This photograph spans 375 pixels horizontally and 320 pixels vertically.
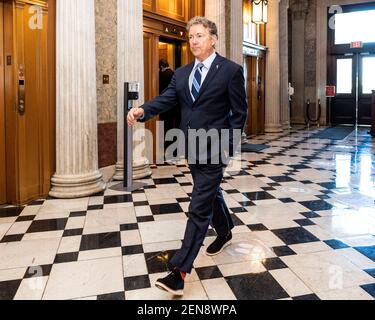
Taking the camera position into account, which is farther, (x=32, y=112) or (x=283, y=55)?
(x=283, y=55)

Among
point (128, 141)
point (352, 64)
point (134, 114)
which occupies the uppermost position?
point (352, 64)

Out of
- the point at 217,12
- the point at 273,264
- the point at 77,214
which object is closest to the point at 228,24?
the point at 217,12

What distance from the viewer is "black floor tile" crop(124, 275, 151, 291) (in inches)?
97.8

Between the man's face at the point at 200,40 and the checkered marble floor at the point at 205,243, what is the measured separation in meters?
1.43

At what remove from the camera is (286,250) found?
308 centimetres

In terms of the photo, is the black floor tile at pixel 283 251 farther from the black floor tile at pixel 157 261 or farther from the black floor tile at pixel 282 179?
the black floor tile at pixel 282 179

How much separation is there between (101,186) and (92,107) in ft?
3.20

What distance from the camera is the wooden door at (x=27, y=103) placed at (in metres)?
4.30

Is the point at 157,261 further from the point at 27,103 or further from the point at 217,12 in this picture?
the point at 217,12

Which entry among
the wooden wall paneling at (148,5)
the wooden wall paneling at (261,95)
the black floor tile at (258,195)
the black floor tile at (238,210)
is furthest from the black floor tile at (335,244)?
the wooden wall paneling at (261,95)

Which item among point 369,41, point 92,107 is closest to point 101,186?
point 92,107

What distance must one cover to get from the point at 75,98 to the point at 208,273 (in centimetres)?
281

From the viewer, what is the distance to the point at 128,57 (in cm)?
542

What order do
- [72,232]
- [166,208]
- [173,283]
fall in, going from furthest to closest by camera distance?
1. [166,208]
2. [72,232]
3. [173,283]
